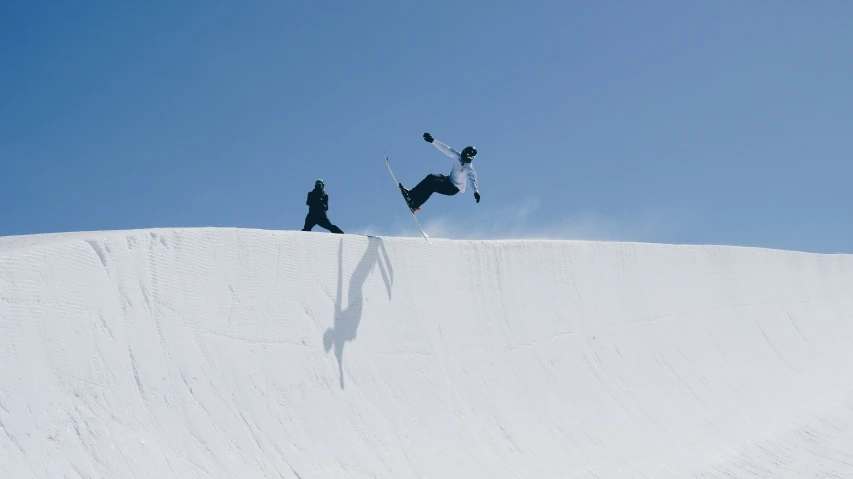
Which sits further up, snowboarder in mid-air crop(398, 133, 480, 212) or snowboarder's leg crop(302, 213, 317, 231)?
snowboarder in mid-air crop(398, 133, 480, 212)

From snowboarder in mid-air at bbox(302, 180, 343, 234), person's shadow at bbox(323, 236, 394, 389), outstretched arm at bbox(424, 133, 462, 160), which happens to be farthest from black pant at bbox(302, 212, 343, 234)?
outstretched arm at bbox(424, 133, 462, 160)

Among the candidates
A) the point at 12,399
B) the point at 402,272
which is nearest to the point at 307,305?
the point at 402,272

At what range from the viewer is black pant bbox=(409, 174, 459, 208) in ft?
28.0

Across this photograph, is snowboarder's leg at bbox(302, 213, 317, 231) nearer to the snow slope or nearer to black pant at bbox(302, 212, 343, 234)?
black pant at bbox(302, 212, 343, 234)

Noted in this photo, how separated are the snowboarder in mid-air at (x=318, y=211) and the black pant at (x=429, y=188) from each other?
1.06m

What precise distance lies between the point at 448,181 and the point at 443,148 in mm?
419

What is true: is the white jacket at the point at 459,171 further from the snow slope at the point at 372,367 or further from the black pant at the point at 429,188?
the snow slope at the point at 372,367

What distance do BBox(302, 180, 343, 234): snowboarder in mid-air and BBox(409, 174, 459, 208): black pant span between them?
41.9 inches

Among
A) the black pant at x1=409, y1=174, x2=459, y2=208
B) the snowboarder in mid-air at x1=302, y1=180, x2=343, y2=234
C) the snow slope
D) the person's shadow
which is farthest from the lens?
the black pant at x1=409, y1=174, x2=459, y2=208

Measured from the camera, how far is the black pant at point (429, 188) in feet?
28.0

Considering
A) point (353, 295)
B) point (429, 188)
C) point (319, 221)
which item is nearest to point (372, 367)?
point (353, 295)

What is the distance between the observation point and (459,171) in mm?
8516

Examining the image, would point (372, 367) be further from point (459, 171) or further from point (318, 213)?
point (459, 171)

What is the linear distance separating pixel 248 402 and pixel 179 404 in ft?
2.01
